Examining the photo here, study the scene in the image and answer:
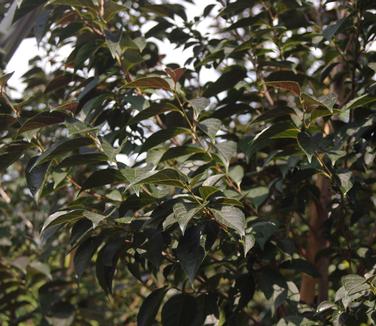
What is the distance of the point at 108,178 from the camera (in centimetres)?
131

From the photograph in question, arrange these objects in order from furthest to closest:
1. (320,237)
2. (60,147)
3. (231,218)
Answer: (320,237)
(60,147)
(231,218)

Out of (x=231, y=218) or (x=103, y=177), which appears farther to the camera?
(x=103, y=177)

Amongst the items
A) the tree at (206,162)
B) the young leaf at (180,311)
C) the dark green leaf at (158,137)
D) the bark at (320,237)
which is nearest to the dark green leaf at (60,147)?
the tree at (206,162)

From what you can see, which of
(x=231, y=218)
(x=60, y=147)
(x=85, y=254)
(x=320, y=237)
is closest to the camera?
(x=231, y=218)

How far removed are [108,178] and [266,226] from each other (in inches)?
13.9

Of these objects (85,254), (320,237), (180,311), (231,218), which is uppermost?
(231,218)

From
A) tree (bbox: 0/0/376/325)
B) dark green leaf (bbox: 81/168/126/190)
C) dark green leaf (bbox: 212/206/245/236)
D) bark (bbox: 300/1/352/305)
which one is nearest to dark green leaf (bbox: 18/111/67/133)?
tree (bbox: 0/0/376/325)

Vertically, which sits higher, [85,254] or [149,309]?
[85,254]

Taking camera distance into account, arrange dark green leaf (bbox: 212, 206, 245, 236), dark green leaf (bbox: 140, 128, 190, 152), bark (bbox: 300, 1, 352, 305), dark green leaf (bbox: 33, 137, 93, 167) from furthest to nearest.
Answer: bark (bbox: 300, 1, 352, 305)
dark green leaf (bbox: 140, 128, 190, 152)
dark green leaf (bbox: 33, 137, 93, 167)
dark green leaf (bbox: 212, 206, 245, 236)

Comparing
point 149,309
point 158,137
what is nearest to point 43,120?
point 158,137

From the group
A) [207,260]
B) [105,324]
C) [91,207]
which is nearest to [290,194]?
[207,260]

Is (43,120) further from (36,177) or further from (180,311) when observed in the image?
(180,311)

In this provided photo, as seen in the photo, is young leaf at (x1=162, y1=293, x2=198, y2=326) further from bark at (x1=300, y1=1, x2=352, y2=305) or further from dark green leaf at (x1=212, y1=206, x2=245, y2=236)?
bark at (x1=300, y1=1, x2=352, y2=305)

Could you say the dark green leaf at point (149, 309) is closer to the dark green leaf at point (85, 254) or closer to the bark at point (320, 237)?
the dark green leaf at point (85, 254)
